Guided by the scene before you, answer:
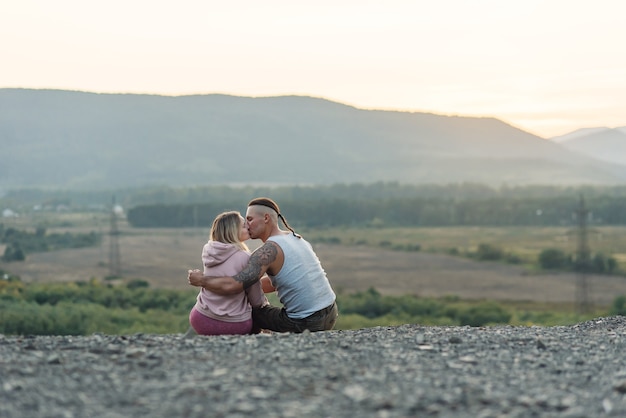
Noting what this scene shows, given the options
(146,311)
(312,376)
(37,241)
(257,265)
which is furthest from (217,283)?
(37,241)

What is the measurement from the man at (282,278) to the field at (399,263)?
66911 mm

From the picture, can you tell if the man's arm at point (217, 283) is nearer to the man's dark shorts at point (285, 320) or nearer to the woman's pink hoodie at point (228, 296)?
the woman's pink hoodie at point (228, 296)

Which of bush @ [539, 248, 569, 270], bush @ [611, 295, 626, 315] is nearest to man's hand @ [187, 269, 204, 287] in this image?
bush @ [611, 295, 626, 315]

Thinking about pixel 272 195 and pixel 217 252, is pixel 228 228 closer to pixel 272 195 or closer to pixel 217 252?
pixel 217 252

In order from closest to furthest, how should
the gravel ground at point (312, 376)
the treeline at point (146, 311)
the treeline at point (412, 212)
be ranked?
the gravel ground at point (312, 376) → the treeline at point (146, 311) → the treeline at point (412, 212)

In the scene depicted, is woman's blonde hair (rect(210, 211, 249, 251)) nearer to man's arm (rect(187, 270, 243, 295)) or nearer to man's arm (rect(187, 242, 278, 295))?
man's arm (rect(187, 242, 278, 295))

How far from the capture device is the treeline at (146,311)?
45375 millimetres

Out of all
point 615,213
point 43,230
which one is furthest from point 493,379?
point 615,213

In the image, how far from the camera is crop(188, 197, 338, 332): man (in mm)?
10125

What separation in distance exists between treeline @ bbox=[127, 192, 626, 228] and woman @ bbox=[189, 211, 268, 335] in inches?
5312

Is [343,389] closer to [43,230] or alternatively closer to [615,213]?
[43,230]

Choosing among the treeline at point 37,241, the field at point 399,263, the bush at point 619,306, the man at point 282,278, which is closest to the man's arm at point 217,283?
the man at point 282,278

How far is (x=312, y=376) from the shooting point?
7.89 metres

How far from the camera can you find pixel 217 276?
401 inches
